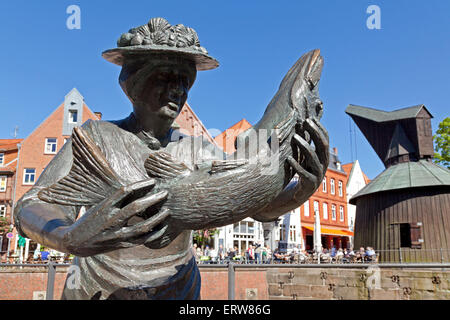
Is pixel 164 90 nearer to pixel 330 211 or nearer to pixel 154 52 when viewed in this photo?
pixel 154 52

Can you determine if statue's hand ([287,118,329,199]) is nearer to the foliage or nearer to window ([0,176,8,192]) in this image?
the foliage

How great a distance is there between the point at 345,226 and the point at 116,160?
43.6 meters

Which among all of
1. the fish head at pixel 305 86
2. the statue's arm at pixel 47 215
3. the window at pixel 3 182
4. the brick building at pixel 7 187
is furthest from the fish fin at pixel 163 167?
the window at pixel 3 182

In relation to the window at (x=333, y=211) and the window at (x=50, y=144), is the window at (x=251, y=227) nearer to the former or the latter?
the window at (x=333, y=211)

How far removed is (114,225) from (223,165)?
453mm

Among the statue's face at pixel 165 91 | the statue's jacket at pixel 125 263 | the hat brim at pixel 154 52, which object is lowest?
the statue's jacket at pixel 125 263

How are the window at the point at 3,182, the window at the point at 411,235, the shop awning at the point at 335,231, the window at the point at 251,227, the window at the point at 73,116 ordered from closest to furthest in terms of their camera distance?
the window at the point at 411,235 < the window at the point at 73,116 < the window at the point at 3,182 < the window at the point at 251,227 < the shop awning at the point at 335,231

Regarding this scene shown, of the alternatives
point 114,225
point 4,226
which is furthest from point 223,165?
point 4,226

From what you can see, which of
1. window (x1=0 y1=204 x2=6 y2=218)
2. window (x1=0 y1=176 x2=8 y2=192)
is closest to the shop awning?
window (x1=0 y1=204 x2=6 y2=218)

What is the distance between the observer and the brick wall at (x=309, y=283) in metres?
8.83

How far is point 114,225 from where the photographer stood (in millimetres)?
1185

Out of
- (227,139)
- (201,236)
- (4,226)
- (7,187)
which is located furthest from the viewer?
(7,187)

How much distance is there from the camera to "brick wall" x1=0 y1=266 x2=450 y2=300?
883cm
